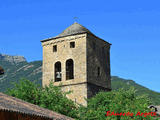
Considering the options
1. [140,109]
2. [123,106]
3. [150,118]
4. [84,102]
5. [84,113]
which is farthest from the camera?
[84,102]

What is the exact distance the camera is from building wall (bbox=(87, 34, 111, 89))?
145 feet

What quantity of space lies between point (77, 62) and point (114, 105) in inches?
435

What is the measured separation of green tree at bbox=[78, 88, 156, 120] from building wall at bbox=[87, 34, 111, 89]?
154 inches

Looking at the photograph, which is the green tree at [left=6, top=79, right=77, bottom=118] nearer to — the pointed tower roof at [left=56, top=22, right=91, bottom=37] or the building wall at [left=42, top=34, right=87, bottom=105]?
the building wall at [left=42, top=34, right=87, bottom=105]

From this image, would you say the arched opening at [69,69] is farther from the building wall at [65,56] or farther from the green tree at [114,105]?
the green tree at [114,105]

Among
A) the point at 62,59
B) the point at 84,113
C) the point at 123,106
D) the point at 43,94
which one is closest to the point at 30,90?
the point at 43,94

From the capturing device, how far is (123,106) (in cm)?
3475

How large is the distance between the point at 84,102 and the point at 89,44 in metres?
5.95

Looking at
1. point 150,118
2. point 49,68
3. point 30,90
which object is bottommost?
point 150,118

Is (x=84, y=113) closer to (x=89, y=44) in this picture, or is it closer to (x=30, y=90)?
(x=30, y=90)

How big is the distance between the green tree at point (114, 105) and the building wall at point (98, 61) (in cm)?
392

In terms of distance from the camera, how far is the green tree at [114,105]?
108ft

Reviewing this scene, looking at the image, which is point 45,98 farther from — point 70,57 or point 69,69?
point 69,69

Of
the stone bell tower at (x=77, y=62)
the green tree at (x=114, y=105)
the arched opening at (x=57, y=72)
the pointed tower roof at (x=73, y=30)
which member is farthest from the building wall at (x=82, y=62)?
the green tree at (x=114, y=105)
